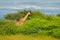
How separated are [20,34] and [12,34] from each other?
29cm

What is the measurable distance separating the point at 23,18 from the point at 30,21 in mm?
633

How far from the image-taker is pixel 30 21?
9.12 meters

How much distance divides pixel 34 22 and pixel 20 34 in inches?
25.8

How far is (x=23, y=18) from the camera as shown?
969 cm

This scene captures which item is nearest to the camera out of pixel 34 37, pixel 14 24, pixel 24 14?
pixel 34 37

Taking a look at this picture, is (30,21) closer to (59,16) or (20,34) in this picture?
(20,34)

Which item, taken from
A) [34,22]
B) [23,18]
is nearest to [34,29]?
[34,22]

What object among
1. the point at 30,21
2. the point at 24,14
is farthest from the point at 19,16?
the point at 30,21

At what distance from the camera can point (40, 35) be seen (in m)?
8.77

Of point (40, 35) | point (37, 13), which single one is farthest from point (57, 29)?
point (37, 13)

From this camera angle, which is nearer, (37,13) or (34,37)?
(34,37)

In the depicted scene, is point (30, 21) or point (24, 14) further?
point (24, 14)

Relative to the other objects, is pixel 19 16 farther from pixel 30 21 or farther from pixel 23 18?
pixel 30 21

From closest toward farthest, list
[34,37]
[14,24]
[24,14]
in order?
1. [34,37]
2. [14,24]
3. [24,14]
